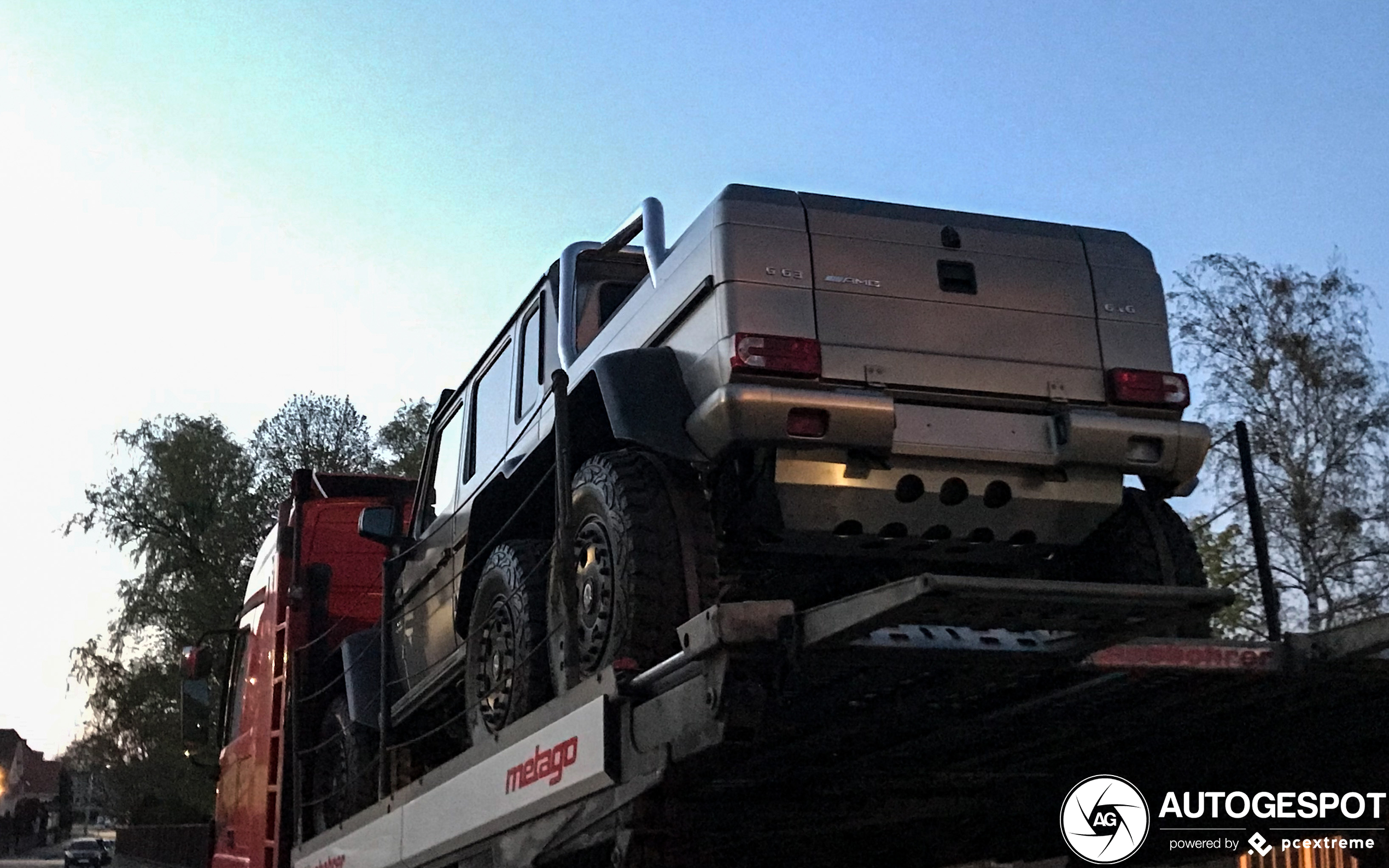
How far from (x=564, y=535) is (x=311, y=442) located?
128ft

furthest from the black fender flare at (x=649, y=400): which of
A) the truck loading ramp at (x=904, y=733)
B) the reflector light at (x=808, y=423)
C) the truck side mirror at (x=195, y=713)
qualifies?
the truck side mirror at (x=195, y=713)

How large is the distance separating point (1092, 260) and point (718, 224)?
1204mm

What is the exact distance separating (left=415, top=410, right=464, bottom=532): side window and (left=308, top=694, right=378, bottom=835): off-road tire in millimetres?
1098

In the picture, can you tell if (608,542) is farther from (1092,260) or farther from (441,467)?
(441,467)

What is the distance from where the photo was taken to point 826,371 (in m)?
4.00

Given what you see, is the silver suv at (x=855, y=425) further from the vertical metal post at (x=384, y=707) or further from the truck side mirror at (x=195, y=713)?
the truck side mirror at (x=195, y=713)

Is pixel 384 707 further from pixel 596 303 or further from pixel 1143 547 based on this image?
pixel 1143 547

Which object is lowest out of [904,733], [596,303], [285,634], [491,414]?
[904,733]

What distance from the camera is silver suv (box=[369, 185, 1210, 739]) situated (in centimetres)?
402

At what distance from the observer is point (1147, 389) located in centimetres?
433

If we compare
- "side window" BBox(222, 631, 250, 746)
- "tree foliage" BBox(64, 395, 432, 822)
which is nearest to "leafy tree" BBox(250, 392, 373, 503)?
"tree foliage" BBox(64, 395, 432, 822)

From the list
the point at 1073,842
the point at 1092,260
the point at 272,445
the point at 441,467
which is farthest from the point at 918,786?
the point at 272,445

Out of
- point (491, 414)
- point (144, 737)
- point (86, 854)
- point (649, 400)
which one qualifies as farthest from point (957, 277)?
point (86, 854)

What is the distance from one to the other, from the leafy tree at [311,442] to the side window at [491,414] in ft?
113
